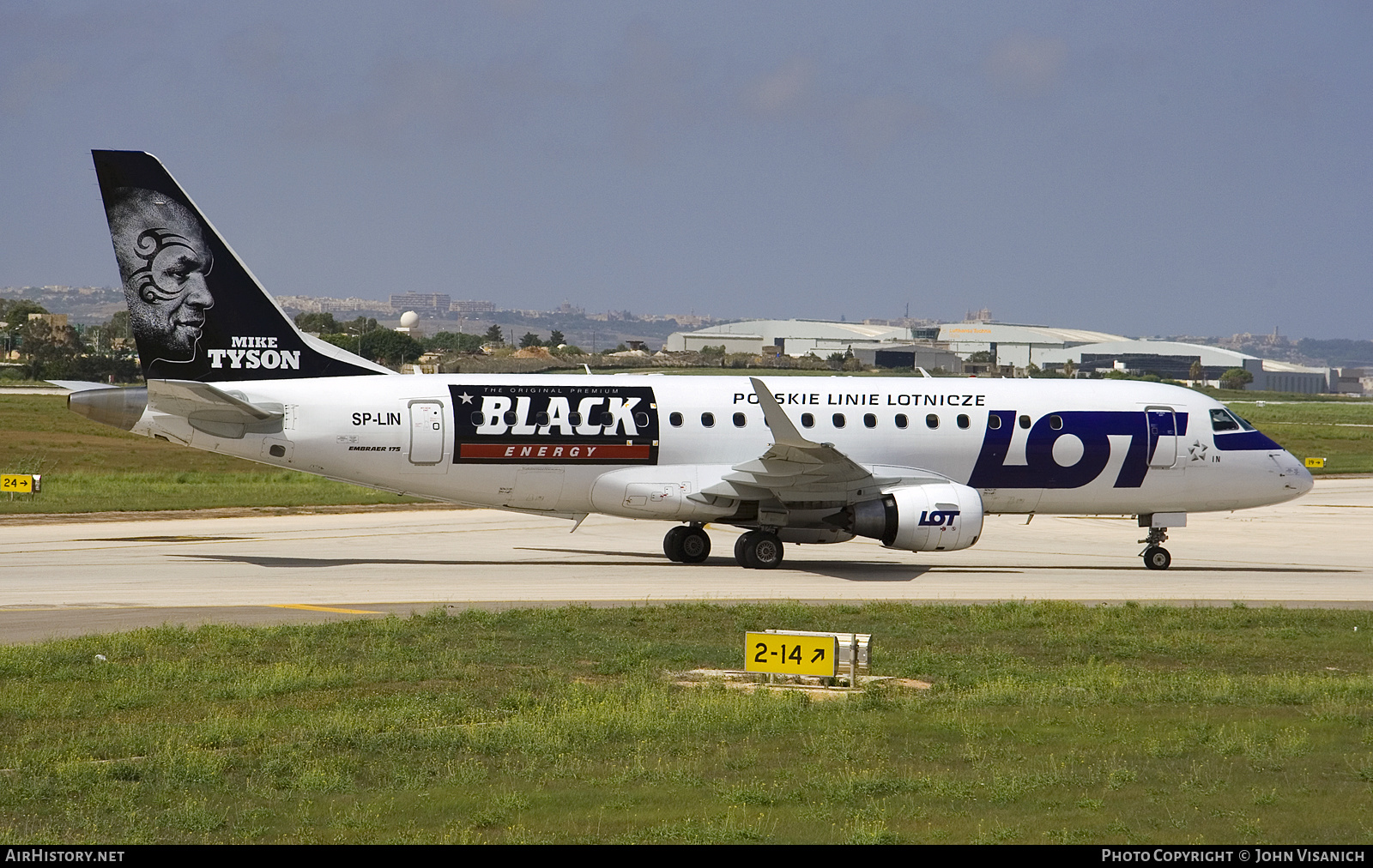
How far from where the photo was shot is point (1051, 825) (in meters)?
9.44

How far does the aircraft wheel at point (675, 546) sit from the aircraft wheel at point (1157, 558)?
10317 millimetres

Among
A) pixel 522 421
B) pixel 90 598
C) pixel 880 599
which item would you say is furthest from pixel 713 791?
pixel 522 421

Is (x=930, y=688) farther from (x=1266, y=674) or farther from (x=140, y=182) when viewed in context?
(x=140, y=182)

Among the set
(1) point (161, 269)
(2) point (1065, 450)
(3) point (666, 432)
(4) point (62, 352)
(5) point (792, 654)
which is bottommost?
(5) point (792, 654)

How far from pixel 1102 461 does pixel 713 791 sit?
2101cm

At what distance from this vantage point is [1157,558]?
1168 inches

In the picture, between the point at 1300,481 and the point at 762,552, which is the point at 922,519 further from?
the point at 1300,481

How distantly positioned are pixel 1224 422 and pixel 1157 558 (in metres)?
3.59

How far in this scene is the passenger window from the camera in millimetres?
30217

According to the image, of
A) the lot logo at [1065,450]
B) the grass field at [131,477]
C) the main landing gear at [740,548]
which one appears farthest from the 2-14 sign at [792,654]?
the grass field at [131,477]

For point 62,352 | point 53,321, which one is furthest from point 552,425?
point 53,321

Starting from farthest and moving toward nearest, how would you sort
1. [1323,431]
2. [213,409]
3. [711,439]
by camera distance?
[1323,431], [711,439], [213,409]

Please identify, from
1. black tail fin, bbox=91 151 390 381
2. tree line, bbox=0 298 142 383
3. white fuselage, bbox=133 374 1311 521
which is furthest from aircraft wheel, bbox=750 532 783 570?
tree line, bbox=0 298 142 383
